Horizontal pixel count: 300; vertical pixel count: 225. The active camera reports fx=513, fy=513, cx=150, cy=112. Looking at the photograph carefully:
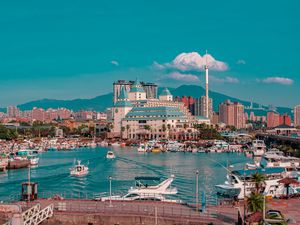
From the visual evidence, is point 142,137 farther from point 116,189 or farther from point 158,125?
point 116,189

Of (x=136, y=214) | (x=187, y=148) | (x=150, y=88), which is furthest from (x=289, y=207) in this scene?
(x=150, y=88)

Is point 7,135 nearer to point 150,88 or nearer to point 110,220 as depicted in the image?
point 110,220

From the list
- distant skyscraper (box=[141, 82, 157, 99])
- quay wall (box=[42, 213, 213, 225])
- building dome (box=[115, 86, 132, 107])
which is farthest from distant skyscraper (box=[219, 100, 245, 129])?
quay wall (box=[42, 213, 213, 225])

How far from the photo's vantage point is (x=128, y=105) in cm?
12156

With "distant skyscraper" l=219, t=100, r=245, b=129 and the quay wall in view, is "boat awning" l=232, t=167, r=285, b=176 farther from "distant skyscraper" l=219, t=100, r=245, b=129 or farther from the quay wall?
"distant skyscraper" l=219, t=100, r=245, b=129

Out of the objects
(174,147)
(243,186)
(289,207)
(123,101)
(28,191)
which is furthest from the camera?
(123,101)

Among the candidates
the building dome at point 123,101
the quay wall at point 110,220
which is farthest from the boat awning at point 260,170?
the building dome at point 123,101

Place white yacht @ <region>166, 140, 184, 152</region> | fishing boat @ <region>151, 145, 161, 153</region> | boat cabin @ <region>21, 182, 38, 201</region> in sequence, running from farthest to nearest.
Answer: white yacht @ <region>166, 140, 184, 152</region> → fishing boat @ <region>151, 145, 161, 153</region> → boat cabin @ <region>21, 182, 38, 201</region>

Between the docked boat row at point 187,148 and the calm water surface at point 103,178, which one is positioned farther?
the docked boat row at point 187,148

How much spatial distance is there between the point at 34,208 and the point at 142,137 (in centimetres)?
9481

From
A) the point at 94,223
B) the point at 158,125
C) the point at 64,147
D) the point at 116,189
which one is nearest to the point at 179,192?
the point at 116,189

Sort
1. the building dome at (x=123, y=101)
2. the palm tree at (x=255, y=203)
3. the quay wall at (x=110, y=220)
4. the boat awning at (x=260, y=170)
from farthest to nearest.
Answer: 1. the building dome at (x=123, y=101)
2. the boat awning at (x=260, y=170)
3. the palm tree at (x=255, y=203)
4. the quay wall at (x=110, y=220)

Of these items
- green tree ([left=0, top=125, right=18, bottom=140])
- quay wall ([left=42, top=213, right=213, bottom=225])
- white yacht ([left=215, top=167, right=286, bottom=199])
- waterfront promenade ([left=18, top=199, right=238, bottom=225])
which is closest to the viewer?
quay wall ([left=42, top=213, right=213, bottom=225])

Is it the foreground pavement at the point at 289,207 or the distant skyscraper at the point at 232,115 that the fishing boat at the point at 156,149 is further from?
the distant skyscraper at the point at 232,115
